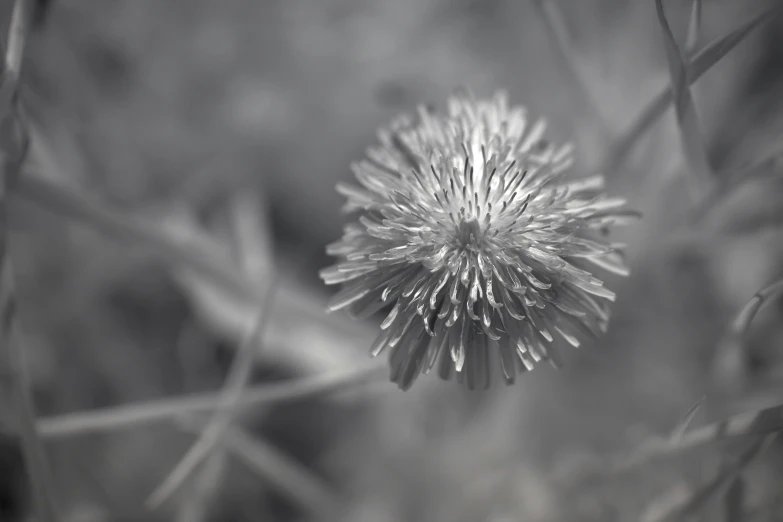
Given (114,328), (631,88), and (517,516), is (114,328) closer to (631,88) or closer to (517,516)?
(517,516)

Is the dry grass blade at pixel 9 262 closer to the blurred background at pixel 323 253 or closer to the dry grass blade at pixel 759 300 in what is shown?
the blurred background at pixel 323 253

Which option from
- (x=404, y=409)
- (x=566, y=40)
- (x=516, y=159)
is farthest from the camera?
(x=404, y=409)

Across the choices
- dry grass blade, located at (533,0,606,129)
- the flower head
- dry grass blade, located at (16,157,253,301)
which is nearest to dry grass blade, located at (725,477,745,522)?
the flower head

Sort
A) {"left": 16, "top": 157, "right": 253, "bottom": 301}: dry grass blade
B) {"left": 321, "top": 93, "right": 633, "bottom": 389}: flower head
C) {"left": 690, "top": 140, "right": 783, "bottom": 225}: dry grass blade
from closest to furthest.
Result: {"left": 321, "top": 93, "right": 633, "bottom": 389}: flower head
{"left": 690, "top": 140, "right": 783, "bottom": 225}: dry grass blade
{"left": 16, "top": 157, "right": 253, "bottom": 301}: dry grass blade

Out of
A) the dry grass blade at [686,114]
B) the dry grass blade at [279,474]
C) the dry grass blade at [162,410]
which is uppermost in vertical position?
the dry grass blade at [686,114]

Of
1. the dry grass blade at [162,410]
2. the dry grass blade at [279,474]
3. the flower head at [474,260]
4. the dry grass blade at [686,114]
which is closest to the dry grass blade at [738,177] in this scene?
the dry grass blade at [686,114]

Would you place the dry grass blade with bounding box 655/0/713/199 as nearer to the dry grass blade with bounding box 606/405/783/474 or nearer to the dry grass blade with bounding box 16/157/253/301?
the dry grass blade with bounding box 606/405/783/474

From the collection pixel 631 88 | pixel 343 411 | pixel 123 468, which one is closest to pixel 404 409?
pixel 343 411
